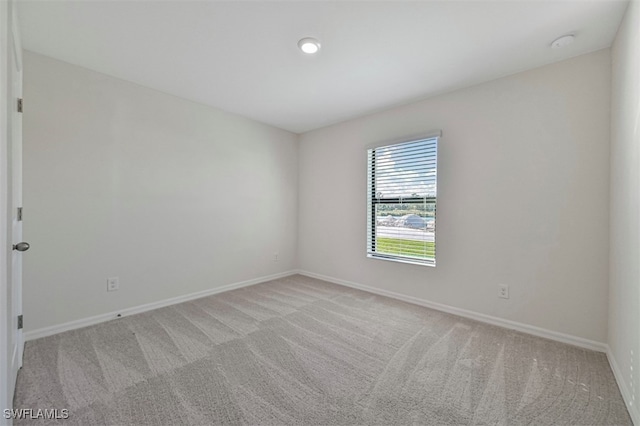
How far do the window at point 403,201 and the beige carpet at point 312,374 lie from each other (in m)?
0.87

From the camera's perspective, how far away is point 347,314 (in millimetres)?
2807

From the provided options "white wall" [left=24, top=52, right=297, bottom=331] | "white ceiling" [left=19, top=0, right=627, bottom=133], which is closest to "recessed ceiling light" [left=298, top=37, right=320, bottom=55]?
"white ceiling" [left=19, top=0, right=627, bottom=133]

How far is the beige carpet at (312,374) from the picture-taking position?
1.46 m

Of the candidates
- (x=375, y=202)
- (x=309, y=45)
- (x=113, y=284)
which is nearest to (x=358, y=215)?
(x=375, y=202)

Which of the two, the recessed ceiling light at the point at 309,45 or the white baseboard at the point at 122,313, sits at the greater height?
the recessed ceiling light at the point at 309,45

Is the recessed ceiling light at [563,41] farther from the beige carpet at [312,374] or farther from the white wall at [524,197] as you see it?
the beige carpet at [312,374]

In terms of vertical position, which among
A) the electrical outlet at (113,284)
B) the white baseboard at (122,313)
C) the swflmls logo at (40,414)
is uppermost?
the electrical outlet at (113,284)

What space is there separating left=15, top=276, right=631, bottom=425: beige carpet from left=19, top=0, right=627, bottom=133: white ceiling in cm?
248

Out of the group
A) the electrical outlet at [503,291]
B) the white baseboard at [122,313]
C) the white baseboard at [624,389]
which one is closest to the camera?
the white baseboard at [624,389]

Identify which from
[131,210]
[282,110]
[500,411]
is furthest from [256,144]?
[500,411]

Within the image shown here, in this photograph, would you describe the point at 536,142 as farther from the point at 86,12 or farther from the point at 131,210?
the point at 131,210

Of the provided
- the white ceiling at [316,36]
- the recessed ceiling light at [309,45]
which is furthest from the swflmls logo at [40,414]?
the recessed ceiling light at [309,45]

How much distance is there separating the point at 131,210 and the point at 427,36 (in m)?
3.25

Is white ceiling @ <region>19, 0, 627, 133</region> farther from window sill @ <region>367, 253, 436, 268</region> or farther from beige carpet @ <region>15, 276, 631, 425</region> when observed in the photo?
beige carpet @ <region>15, 276, 631, 425</region>
